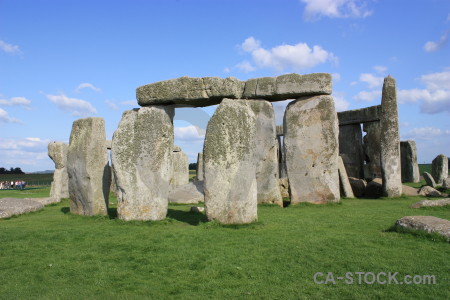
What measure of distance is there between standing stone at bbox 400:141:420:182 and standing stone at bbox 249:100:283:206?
11.0 meters

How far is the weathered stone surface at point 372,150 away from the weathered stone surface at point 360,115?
974 millimetres

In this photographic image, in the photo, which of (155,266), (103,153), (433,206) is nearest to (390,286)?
(155,266)

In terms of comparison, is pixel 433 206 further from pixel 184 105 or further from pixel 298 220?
pixel 184 105

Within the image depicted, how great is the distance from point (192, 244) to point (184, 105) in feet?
12.1

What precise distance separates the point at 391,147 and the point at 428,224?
7521 mm

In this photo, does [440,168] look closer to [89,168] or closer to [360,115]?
[360,115]

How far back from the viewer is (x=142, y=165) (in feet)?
28.3

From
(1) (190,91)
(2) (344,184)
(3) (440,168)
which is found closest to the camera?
(1) (190,91)

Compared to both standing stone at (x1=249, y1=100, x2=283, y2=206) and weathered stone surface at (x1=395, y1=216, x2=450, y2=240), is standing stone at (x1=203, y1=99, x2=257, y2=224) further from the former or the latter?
standing stone at (x1=249, y1=100, x2=283, y2=206)

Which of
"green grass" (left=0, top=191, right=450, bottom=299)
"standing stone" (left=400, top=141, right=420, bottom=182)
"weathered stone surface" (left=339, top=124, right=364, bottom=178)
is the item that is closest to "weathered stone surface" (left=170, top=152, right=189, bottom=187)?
"weathered stone surface" (left=339, top=124, right=364, bottom=178)

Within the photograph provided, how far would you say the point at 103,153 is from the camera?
10.1 m

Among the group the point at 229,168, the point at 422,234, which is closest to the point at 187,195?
the point at 229,168

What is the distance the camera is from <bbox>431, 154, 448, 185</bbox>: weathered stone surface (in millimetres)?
18783

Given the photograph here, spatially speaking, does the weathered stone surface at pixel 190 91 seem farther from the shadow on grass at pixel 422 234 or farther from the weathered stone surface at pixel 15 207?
the weathered stone surface at pixel 15 207
